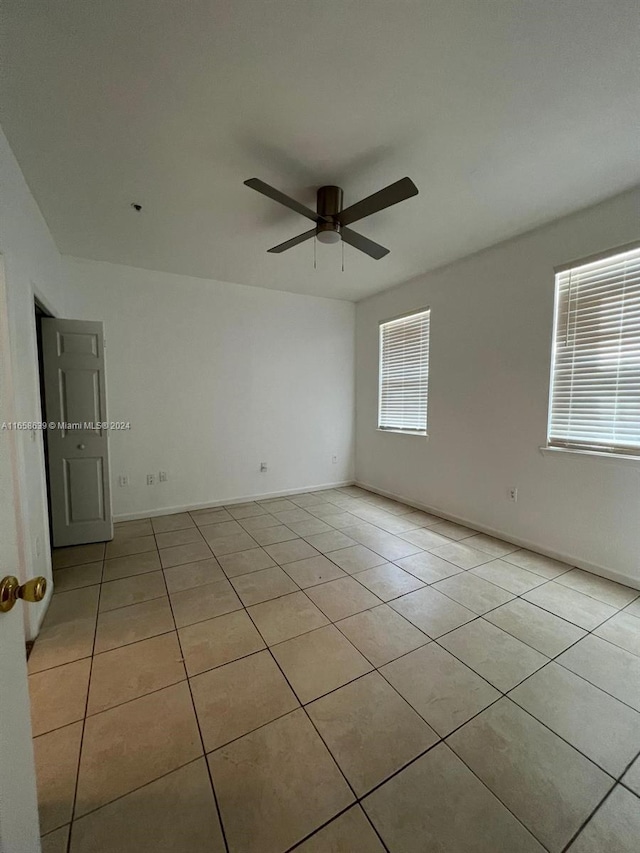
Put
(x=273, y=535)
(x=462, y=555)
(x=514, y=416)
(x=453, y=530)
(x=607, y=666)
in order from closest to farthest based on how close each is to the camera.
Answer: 1. (x=607, y=666)
2. (x=462, y=555)
3. (x=514, y=416)
4. (x=273, y=535)
5. (x=453, y=530)

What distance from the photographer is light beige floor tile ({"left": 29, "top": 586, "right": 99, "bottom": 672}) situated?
1771 mm

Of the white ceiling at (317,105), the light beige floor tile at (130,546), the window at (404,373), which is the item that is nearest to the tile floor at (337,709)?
the light beige floor tile at (130,546)

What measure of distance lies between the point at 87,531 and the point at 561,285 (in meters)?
4.67

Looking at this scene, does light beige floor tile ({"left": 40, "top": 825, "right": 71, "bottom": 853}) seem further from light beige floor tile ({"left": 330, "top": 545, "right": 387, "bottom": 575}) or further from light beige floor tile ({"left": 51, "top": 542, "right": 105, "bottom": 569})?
light beige floor tile ({"left": 51, "top": 542, "right": 105, "bottom": 569})

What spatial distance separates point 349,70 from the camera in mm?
1497

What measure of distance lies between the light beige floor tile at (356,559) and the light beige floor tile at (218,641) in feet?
3.03

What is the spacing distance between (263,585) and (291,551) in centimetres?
56

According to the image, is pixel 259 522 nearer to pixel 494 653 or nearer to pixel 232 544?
pixel 232 544

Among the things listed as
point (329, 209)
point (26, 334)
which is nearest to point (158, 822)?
point (26, 334)

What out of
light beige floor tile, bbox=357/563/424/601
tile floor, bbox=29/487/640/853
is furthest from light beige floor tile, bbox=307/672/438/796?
light beige floor tile, bbox=357/563/424/601

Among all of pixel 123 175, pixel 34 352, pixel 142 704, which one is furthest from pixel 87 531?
pixel 123 175

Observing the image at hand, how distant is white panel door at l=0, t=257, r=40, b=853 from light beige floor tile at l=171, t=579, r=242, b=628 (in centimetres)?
134

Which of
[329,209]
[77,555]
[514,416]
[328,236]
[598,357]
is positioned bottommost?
[77,555]

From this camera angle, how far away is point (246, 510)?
13.4ft
